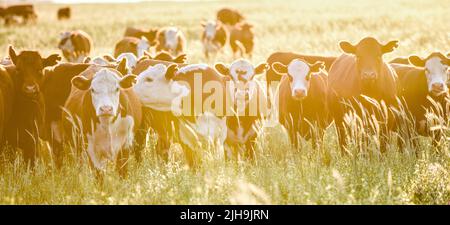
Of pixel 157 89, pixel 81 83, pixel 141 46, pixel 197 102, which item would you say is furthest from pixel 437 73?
pixel 141 46

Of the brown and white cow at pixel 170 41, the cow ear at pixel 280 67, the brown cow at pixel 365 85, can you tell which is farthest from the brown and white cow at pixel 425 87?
the brown and white cow at pixel 170 41

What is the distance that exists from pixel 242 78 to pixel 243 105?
0.37m

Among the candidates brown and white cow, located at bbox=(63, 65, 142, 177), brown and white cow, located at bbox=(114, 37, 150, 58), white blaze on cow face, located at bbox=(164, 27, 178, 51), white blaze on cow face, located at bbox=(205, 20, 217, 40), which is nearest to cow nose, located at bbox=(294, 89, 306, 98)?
brown and white cow, located at bbox=(63, 65, 142, 177)

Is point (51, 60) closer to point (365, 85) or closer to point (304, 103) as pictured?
point (304, 103)

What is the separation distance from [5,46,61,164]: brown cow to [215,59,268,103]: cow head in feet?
7.47

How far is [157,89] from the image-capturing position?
25.8 ft

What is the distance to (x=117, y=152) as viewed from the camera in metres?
7.14

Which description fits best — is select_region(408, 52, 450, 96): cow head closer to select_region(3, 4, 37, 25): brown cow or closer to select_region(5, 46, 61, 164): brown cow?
select_region(5, 46, 61, 164): brown cow

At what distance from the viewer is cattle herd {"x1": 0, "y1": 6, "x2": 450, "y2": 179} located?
7156mm
